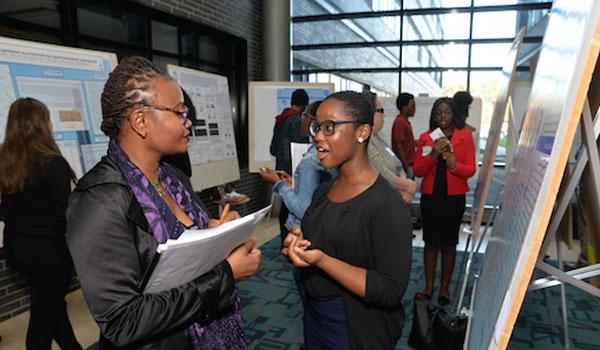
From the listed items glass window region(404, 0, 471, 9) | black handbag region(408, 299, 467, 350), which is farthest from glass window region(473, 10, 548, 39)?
black handbag region(408, 299, 467, 350)

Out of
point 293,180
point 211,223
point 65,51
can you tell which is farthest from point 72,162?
point 211,223

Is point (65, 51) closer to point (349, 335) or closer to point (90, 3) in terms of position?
point (90, 3)

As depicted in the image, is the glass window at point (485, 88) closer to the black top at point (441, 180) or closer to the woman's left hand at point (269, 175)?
the black top at point (441, 180)

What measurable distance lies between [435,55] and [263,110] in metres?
2.92

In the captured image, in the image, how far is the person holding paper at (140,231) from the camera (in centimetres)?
99

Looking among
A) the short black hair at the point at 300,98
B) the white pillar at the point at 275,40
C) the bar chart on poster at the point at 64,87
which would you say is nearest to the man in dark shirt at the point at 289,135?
the short black hair at the point at 300,98

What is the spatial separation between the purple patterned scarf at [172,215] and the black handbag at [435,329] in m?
1.39

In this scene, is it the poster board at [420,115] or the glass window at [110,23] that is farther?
the poster board at [420,115]

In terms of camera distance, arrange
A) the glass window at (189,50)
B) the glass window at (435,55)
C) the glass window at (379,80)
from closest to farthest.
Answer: the glass window at (189,50)
the glass window at (435,55)
the glass window at (379,80)

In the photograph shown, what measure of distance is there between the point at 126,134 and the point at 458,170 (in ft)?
7.92

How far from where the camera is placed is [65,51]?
2752 millimetres

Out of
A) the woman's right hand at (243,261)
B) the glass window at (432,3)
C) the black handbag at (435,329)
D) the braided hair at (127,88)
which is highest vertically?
the glass window at (432,3)

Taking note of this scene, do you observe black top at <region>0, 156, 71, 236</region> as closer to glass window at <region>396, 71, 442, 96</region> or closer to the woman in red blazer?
the woman in red blazer

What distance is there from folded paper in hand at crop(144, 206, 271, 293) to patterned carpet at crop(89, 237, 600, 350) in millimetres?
1779
